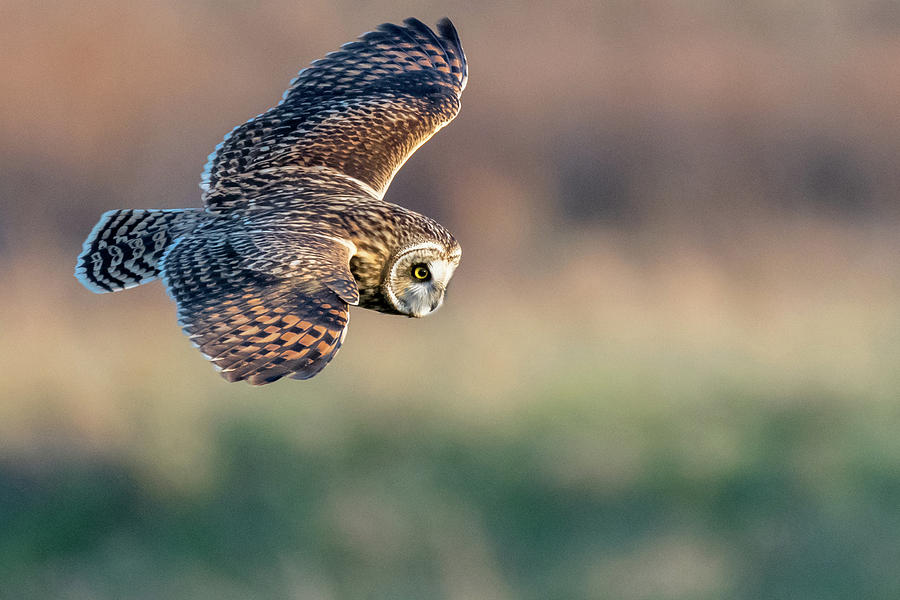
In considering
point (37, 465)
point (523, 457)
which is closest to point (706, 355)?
point (523, 457)

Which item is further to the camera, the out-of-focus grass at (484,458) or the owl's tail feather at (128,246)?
the out-of-focus grass at (484,458)

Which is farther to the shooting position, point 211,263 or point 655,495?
point 655,495

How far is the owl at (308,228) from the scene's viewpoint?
13.2 feet

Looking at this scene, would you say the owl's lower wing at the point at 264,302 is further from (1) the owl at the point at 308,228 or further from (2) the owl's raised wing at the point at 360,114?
(2) the owl's raised wing at the point at 360,114

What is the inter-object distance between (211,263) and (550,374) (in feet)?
24.4

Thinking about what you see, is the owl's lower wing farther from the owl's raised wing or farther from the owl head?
the owl's raised wing

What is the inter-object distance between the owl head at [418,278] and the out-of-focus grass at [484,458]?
5238 millimetres

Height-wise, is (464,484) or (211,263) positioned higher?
(211,263)

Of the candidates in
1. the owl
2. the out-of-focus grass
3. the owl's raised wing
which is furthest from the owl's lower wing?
the out-of-focus grass

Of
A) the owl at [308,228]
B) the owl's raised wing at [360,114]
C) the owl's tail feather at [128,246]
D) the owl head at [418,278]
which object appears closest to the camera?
the owl at [308,228]

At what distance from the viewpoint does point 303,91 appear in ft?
18.5

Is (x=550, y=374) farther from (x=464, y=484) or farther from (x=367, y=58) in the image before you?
(x=367, y=58)

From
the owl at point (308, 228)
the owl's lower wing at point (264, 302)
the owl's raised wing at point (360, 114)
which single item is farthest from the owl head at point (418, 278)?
the owl's raised wing at point (360, 114)

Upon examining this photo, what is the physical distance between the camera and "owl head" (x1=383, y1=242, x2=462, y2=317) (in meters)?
4.53
